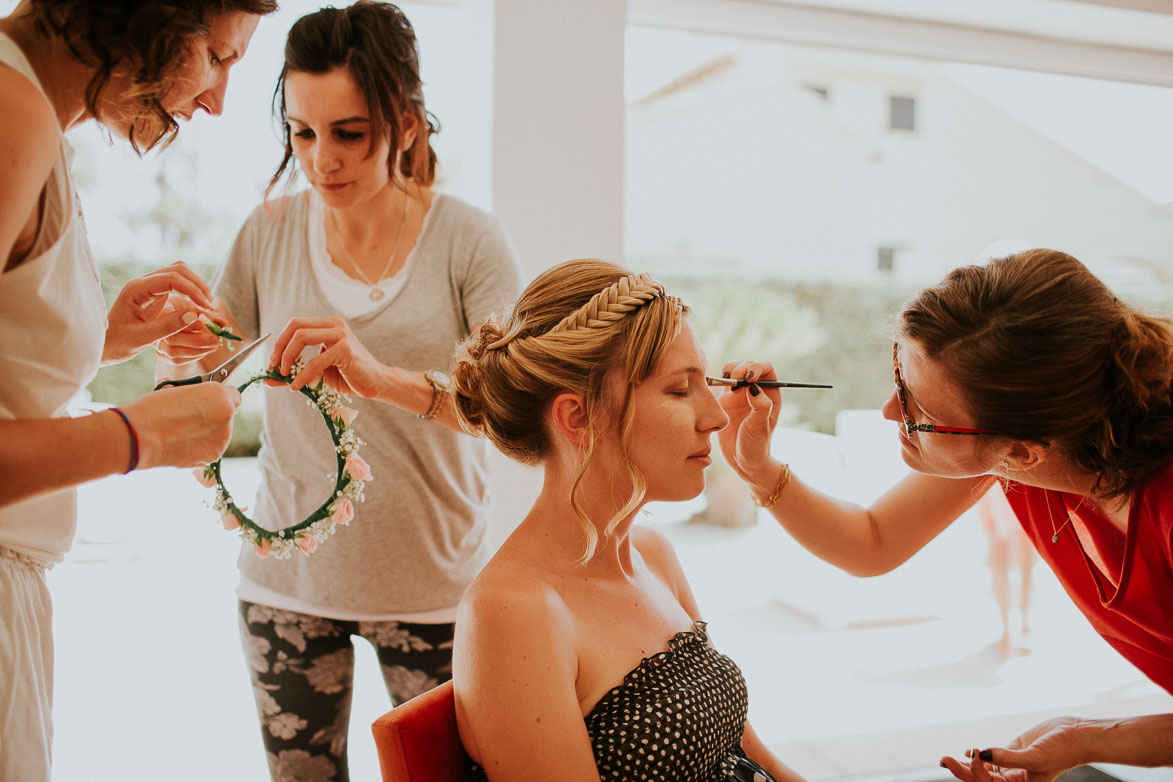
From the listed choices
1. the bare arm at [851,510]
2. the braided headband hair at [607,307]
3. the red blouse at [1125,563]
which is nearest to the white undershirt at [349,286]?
the braided headband hair at [607,307]

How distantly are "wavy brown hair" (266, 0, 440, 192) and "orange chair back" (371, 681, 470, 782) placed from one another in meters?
1.07

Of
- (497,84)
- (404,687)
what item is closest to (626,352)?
(404,687)

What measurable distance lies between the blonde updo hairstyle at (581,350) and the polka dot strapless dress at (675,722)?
0.73 ft

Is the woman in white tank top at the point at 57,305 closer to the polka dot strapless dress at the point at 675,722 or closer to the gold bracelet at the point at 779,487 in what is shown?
the polka dot strapless dress at the point at 675,722

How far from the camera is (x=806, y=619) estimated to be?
175 inches

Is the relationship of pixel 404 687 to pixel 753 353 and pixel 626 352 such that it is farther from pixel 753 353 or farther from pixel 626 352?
pixel 753 353

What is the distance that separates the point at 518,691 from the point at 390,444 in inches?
29.4

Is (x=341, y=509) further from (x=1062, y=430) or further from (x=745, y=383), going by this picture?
(x=1062, y=430)

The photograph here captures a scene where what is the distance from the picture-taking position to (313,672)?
1782 mm

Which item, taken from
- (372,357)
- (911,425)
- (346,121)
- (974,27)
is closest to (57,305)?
(372,357)

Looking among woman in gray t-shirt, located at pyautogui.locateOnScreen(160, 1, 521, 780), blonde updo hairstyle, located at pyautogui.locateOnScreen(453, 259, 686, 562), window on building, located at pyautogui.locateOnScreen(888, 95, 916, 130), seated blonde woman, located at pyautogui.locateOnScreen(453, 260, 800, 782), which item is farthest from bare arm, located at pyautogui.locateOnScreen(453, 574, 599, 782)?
window on building, located at pyautogui.locateOnScreen(888, 95, 916, 130)

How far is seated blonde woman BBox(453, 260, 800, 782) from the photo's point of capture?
1288 mm

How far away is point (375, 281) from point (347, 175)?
0.74 ft

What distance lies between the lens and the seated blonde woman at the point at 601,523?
1288mm
